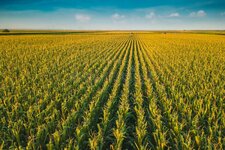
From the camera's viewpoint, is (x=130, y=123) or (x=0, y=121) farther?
(x=130, y=123)

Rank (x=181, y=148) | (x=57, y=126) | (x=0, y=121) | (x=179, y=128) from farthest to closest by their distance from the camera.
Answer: (x=0, y=121), (x=57, y=126), (x=179, y=128), (x=181, y=148)

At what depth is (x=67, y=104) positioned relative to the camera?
19.9 feet

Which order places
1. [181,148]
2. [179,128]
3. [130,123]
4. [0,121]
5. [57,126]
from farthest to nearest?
[130,123] < [0,121] < [57,126] < [179,128] < [181,148]

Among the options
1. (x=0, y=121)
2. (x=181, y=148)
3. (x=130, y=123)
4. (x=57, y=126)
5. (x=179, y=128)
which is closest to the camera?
(x=181, y=148)

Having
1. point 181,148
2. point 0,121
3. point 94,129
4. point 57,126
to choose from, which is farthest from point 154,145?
point 0,121

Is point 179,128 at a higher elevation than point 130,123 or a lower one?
higher

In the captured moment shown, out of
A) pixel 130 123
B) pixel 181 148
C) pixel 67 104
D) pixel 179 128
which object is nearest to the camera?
pixel 181 148

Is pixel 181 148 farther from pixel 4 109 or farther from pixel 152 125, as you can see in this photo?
pixel 4 109

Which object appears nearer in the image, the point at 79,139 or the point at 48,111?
the point at 79,139

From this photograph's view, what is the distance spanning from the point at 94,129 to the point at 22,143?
62.5 inches

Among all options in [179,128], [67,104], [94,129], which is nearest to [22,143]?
[94,129]

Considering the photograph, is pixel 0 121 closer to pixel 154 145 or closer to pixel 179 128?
pixel 154 145

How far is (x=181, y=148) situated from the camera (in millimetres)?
3916

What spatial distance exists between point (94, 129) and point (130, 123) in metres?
0.97
